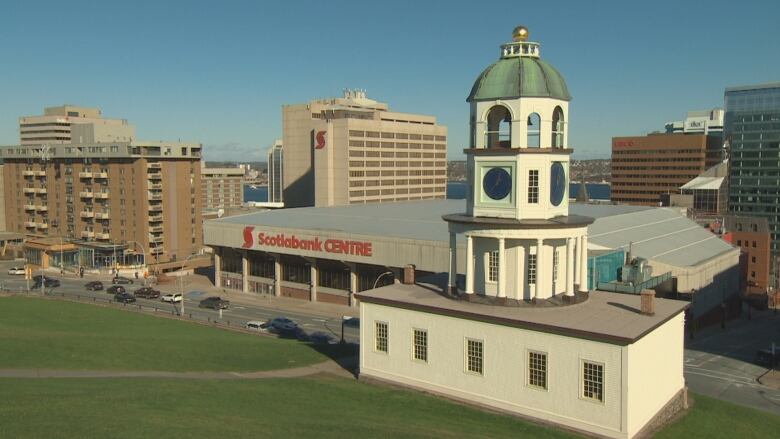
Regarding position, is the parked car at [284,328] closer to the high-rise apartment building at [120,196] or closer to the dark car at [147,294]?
the dark car at [147,294]

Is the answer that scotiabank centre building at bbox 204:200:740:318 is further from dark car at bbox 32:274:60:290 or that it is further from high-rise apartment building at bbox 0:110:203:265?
high-rise apartment building at bbox 0:110:203:265

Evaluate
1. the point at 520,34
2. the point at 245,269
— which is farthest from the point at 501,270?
the point at 245,269

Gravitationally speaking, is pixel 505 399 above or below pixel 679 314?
below

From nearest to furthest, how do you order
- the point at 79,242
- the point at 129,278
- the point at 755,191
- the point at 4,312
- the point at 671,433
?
1. the point at 671,433
2. the point at 4,312
3. the point at 129,278
4. the point at 79,242
5. the point at 755,191

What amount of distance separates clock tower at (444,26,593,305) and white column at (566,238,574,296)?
0.05 metres

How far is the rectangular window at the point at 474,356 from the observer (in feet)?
115

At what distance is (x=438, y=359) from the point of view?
119ft

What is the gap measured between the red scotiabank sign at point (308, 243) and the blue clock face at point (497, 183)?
46736 mm

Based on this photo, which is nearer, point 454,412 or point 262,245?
point 454,412

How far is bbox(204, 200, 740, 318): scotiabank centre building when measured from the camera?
77.7 m

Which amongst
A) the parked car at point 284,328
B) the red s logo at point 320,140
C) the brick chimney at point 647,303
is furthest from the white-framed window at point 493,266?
the red s logo at point 320,140

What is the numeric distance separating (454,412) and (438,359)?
3269mm

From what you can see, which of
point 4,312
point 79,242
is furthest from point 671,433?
point 79,242

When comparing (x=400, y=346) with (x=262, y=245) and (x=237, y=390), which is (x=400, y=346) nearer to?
(x=237, y=390)
